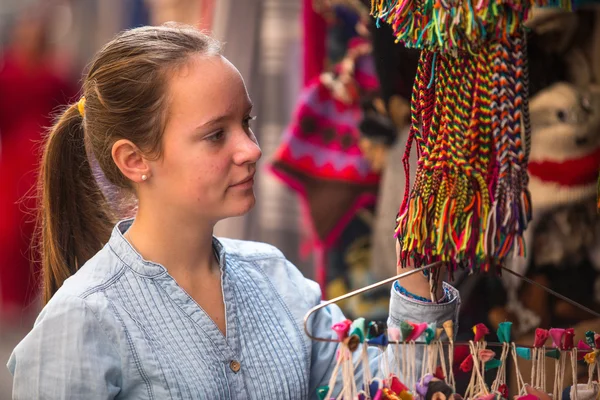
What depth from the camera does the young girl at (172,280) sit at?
3.62 ft

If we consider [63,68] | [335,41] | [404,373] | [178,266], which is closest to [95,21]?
[63,68]

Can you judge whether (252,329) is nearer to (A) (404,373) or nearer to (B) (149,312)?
(B) (149,312)

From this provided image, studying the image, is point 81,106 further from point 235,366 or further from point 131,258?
point 235,366

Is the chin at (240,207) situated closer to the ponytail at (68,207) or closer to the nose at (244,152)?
the nose at (244,152)

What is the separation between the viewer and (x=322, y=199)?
1936mm

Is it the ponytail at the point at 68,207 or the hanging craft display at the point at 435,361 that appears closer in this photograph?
the hanging craft display at the point at 435,361

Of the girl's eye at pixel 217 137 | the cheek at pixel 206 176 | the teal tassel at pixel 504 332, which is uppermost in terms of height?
the girl's eye at pixel 217 137

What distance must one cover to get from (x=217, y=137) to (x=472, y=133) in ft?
1.28

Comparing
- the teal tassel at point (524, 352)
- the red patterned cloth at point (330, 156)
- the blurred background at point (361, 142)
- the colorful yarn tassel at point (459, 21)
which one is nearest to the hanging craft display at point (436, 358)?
the teal tassel at point (524, 352)

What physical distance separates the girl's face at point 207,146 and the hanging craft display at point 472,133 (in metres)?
0.29

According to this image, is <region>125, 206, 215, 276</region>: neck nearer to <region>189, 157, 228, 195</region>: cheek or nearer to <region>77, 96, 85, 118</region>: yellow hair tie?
<region>189, 157, 228, 195</region>: cheek

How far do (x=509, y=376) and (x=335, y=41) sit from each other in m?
0.83

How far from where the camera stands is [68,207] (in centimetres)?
135

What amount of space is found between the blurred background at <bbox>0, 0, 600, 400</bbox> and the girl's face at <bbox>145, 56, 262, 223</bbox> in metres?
0.38
